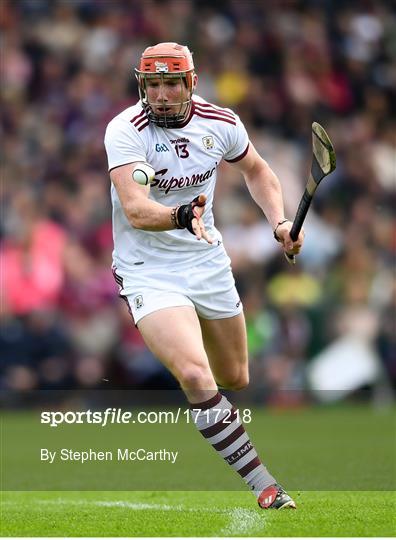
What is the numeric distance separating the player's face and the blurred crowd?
217 inches

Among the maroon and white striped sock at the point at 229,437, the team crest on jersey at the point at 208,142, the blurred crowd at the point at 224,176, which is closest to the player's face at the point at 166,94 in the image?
the team crest on jersey at the point at 208,142

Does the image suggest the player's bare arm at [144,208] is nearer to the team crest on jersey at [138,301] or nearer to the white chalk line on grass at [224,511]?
the team crest on jersey at [138,301]

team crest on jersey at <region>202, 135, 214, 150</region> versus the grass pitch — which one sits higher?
team crest on jersey at <region>202, 135, 214, 150</region>

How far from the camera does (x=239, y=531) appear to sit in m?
6.72

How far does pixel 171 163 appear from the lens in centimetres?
779

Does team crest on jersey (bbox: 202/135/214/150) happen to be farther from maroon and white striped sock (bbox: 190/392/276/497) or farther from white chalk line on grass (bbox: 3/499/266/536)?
white chalk line on grass (bbox: 3/499/266/536)

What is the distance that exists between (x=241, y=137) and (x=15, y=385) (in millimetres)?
7053

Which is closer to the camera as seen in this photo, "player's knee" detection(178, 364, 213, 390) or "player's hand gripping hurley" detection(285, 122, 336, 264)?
"player's knee" detection(178, 364, 213, 390)

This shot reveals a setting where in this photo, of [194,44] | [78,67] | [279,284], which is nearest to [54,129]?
[78,67]

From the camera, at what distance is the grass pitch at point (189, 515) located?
267 inches

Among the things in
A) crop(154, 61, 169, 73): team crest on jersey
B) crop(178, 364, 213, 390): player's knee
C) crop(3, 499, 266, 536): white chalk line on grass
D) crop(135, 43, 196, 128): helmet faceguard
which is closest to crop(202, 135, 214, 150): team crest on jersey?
crop(135, 43, 196, 128): helmet faceguard

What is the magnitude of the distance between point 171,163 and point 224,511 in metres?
2.06

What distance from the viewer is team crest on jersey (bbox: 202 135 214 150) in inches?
312
